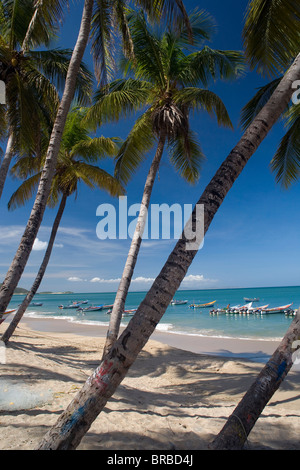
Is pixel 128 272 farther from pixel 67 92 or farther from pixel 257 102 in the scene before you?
pixel 257 102

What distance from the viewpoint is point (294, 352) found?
2861 mm

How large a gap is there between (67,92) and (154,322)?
5.18 m

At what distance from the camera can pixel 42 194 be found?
499 cm

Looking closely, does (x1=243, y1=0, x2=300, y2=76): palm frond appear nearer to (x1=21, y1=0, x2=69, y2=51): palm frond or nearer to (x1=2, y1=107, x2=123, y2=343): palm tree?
(x1=21, y1=0, x2=69, y2=51): palm frond

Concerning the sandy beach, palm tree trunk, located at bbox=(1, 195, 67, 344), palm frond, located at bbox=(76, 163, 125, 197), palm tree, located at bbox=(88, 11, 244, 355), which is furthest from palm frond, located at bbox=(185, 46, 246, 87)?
the sandy beach

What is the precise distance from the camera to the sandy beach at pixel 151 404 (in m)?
3.67

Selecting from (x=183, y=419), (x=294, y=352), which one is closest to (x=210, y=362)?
(x=183, y=419)

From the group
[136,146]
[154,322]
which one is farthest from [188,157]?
[154,322]

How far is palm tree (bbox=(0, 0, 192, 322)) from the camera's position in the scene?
4.64 meters

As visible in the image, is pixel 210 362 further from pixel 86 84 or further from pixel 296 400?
pixel 86 84

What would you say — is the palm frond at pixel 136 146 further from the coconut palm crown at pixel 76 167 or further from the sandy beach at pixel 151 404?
the sandy beach at pixel 151 404

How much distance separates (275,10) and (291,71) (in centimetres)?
239

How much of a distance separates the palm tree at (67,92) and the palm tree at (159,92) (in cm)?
123

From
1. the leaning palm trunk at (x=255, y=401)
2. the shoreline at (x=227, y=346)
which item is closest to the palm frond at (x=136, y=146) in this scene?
the leaning palm trunk at (x=255, y=401)
